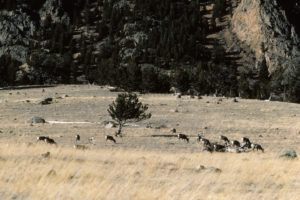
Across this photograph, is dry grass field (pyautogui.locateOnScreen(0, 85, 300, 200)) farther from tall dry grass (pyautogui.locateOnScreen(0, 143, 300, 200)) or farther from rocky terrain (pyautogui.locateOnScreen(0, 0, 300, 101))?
rocky terrain (pyautogui.locateOnScreen(0, 0, 300, 101))

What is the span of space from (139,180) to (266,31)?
166m

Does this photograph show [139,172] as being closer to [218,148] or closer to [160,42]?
[218,148]

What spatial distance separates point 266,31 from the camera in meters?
166

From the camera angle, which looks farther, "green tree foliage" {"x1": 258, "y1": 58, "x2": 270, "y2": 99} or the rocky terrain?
the rocky terrain

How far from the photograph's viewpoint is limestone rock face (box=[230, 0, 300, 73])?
522 ft

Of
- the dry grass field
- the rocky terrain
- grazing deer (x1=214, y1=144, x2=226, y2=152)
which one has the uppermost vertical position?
the rocky terrain

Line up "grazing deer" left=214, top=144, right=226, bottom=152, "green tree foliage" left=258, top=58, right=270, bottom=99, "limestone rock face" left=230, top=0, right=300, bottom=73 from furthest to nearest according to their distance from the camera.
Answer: "limestone rock face" left=230, top=0, right=300, bottom=73 → "green tree foliage" left=258, top=58, right=270, bottom=99 → "grazing deer" left=214, top=144, right=226, bottom=152

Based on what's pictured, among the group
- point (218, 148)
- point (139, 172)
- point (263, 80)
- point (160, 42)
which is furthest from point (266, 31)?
point (139, 172)

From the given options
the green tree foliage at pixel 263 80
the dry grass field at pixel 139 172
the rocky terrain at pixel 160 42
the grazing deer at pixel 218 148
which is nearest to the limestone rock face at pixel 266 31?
the rocky terrain at pixel 160 42

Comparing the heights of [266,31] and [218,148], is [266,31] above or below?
above

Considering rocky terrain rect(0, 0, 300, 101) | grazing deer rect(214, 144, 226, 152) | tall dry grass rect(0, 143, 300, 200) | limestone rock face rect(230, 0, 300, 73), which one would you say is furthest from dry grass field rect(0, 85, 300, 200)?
limestone rock face rect(230, 0, 300, 73)

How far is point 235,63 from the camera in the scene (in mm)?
156250

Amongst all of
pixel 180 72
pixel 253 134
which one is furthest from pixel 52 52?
pixel 253 134

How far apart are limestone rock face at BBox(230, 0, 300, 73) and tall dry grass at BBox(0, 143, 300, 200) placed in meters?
148
